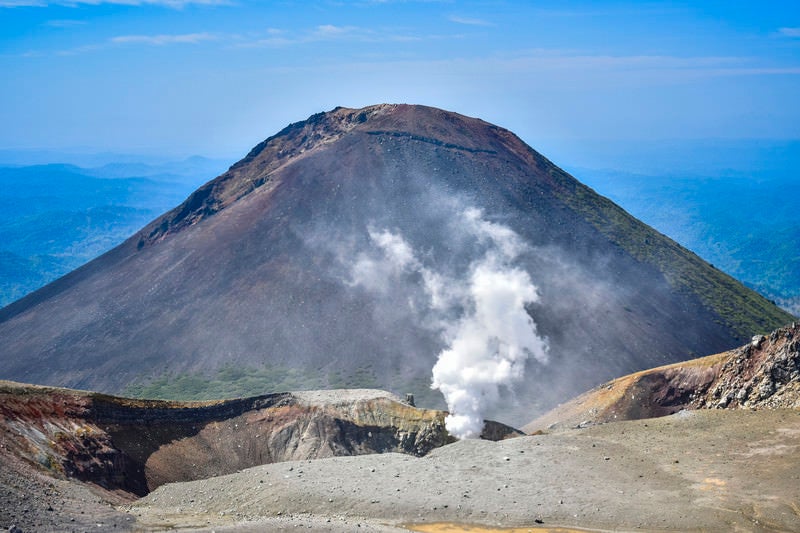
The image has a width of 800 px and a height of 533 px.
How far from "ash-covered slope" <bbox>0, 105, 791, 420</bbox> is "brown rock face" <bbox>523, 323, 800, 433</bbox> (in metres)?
14.4

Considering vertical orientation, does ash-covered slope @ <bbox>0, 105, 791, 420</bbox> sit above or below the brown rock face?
above

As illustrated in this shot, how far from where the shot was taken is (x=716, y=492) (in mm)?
29359

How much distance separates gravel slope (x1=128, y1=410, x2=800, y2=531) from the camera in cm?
2791

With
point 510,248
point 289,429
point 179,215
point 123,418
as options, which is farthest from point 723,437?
point 179,215

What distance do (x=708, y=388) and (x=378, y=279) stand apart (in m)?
42.9

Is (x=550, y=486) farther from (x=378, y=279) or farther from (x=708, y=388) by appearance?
(x=378, y=279)

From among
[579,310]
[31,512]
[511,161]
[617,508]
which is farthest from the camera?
[511,161]

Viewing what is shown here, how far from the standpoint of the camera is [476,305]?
75.2 metres

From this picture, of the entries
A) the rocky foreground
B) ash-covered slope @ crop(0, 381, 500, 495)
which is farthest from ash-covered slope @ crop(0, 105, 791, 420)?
the rocky foreground

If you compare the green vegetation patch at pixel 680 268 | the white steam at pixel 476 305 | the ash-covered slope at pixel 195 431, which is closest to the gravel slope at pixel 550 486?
the ash-covered slope at pixel 195 431

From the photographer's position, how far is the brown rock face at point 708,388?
128 feet

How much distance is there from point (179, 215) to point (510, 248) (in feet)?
158

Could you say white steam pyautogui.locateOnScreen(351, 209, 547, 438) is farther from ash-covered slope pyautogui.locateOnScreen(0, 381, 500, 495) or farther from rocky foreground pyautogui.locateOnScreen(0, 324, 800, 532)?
rocky foreground pyautogui.locateOnScreen(0, 324, 800, 532)

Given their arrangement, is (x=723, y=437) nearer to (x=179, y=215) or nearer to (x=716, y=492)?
(x=716, y=492)
